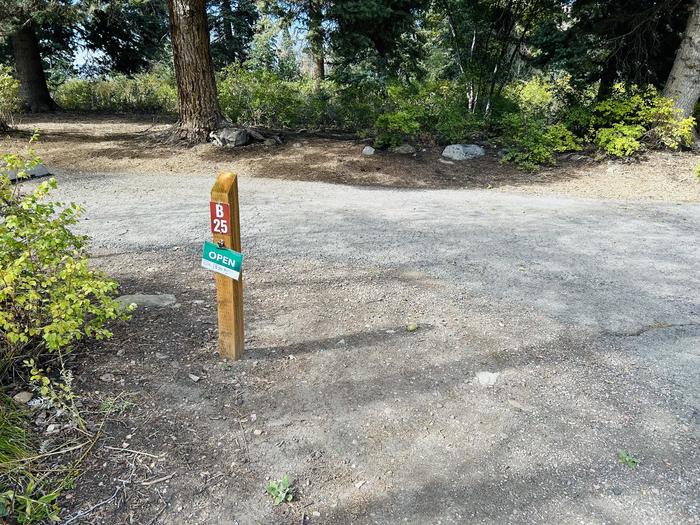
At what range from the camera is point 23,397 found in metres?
2.22

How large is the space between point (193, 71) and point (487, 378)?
8.15 m

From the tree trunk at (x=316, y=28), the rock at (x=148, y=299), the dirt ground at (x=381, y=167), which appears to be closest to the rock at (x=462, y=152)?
the dirt ground at (x=381, y=167)

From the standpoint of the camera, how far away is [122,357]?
2.61m

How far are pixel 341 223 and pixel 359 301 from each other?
1.94 metres

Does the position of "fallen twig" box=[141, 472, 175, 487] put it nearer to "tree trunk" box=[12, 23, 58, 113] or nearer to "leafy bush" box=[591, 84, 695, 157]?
"leafy bush" box=[591, 84, 695, 157]

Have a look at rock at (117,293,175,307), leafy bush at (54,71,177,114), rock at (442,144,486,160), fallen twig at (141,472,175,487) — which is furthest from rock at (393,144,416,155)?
leafy bush at (54,71,177,114)

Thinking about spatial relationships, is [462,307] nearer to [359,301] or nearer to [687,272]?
[359,301]

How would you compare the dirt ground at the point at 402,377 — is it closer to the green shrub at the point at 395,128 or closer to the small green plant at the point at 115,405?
the small green plant at the point at 115,405

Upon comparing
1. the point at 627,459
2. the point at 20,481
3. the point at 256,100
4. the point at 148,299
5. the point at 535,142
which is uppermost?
the point at 256,100

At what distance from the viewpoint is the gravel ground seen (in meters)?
1.84

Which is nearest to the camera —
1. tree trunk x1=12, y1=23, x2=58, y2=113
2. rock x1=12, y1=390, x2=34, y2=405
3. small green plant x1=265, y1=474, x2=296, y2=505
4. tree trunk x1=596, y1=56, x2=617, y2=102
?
small green plant x1=265, y1=474, x2=296, y2=505

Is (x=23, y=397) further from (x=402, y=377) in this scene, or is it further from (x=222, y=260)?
(x=402, y=377)

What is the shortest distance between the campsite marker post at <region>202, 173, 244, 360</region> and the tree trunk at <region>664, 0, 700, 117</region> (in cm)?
927

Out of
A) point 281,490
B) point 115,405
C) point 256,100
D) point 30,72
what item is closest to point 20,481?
point 115,405
